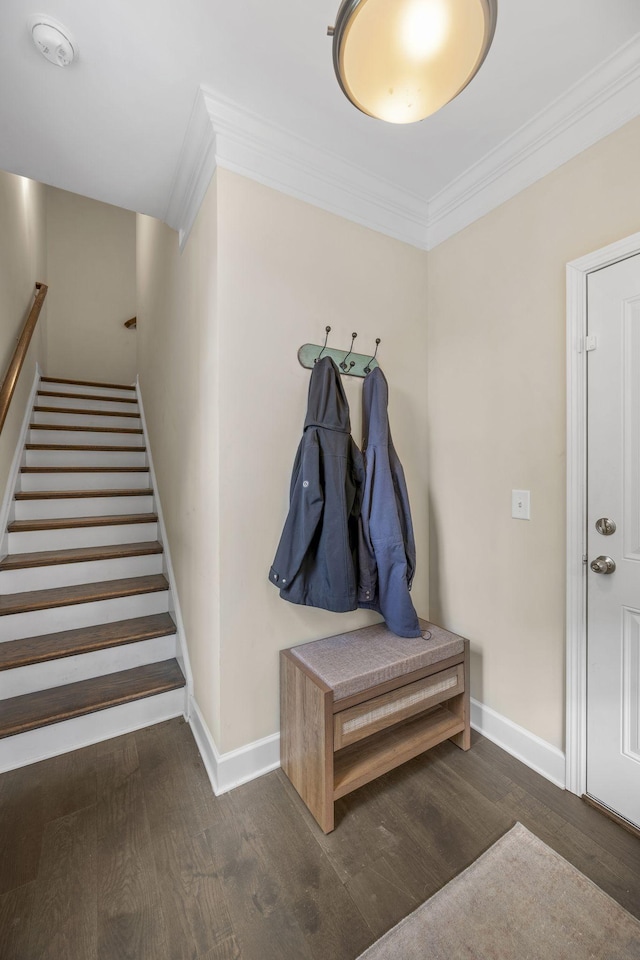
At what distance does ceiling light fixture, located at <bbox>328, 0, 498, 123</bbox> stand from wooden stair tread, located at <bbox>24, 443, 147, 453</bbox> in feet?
9.35

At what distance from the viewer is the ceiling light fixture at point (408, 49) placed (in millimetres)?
712

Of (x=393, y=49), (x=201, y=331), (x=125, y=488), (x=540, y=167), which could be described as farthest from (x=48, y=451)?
(x=540, y=167)

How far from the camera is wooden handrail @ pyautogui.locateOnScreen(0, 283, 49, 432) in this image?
2047mm

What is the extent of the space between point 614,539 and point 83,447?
3218 millimetres

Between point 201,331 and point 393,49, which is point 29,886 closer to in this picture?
point 201,331

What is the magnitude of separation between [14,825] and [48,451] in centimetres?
223

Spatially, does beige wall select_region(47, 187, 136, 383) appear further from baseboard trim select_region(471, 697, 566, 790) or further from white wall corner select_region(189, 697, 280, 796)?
baseboard trim select_region(471, 697, 566, 790)

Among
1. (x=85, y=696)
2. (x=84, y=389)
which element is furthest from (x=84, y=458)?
(x=85, y=696)

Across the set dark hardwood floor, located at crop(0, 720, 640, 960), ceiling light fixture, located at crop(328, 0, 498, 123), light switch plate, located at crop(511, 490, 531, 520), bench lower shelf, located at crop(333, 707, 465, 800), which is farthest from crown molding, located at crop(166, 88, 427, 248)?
dark hardwood floor, located at crop(0, 720, 640, 960)

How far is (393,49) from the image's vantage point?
77cm

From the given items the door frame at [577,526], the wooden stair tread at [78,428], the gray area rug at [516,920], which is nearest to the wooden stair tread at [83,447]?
the wooden stair tread at [78,428]

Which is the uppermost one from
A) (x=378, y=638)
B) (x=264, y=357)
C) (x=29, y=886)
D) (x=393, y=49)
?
(x=393, y=49)

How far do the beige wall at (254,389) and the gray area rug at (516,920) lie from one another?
75 cm

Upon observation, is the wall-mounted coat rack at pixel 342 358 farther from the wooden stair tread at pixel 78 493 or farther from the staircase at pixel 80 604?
the wooden stair tread at pixel 78 493
